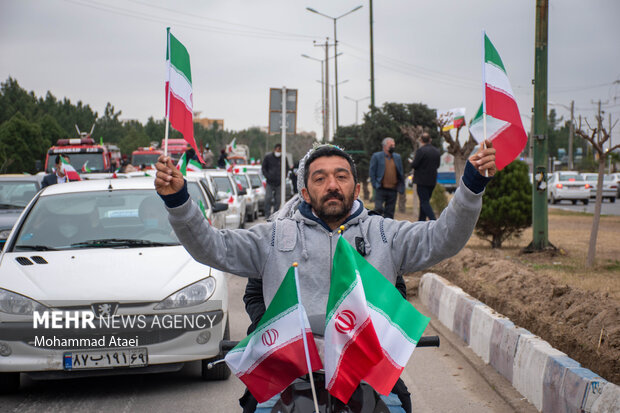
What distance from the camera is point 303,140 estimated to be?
9831 cm

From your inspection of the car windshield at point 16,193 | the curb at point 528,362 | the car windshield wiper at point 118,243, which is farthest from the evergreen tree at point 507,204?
the car windshield at point 16,193

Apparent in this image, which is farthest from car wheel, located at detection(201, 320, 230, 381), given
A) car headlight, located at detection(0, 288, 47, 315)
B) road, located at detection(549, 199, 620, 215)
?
road, located at detection(549, 199, 620, 215)

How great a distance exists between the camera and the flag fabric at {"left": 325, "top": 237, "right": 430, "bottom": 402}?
2.61 m

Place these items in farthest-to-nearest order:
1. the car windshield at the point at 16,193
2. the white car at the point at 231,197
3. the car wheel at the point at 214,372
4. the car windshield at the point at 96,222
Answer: the white car at the point at 231,197 → the car windshield at the point at 16,193 → the car windshield at the point at 96,222 → the car wheel at the point at 214,372

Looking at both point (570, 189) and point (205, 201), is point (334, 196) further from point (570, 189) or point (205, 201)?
point (570, 189)

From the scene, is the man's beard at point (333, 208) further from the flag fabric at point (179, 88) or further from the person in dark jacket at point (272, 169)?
the person in dark jacket at point (272, 169)

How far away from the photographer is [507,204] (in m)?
13.8

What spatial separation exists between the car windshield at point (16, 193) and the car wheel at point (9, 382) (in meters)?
8.77

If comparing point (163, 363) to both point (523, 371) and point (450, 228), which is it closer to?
point (523, 371)

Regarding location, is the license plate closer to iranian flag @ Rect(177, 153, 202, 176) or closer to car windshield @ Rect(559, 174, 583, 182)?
iranian flag @ Rect(177, 153, 202, 176)

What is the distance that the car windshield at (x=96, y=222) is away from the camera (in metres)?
6.68

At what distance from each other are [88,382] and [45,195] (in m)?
2.10

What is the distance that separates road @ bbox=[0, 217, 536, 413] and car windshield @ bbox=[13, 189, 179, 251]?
117cm

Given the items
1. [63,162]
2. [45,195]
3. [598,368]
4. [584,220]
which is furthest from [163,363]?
[584,220]
